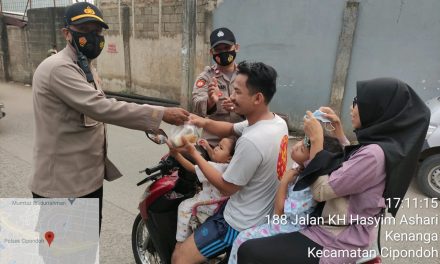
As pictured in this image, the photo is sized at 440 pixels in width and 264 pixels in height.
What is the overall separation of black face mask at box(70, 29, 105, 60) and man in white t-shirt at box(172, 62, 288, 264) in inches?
35.3

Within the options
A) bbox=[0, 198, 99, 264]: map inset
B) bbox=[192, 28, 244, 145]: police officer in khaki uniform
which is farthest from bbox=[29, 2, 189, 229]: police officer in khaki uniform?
bbox=[192, 28, 244, 145]: police officer in khaki uniform

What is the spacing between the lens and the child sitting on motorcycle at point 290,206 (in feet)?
5.88

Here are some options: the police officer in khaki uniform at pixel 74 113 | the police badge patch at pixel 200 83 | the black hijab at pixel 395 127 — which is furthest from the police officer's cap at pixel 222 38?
the black hijab at pixel 395 127

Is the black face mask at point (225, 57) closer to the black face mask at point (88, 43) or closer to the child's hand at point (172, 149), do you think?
the black face mask at point (88, 43)

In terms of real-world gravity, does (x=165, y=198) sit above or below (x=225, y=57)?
below

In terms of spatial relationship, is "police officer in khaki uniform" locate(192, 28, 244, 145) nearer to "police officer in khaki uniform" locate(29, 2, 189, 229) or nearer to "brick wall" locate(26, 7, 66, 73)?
"police officer in khaki uniform" locate(29, 2, 189, 229)

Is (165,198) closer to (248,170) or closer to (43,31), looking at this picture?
(248,170)

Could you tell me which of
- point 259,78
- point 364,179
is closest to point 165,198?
point 259,78

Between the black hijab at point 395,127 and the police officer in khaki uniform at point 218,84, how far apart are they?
1345 millimetres

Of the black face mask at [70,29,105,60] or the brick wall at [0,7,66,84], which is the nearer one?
the black face mask at [70,29,105,60]

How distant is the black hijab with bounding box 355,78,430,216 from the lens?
5.24ft

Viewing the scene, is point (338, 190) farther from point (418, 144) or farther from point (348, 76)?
point (348, 76)

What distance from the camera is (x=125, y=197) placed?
429 cm

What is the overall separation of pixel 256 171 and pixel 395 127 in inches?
28.2
